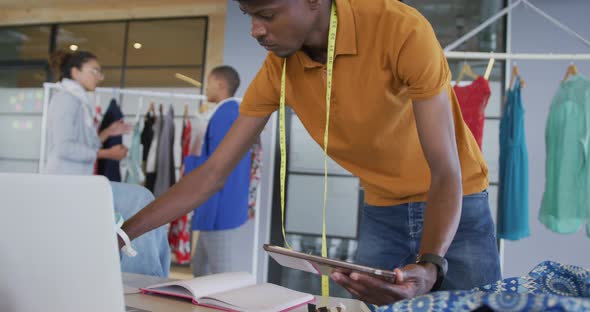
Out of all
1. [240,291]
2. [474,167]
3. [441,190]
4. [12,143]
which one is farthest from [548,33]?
[12,143]

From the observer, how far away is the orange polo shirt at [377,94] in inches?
49.4

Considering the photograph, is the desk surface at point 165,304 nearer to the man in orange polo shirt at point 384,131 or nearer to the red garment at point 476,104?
the man in orange polo shirt at point 384,131

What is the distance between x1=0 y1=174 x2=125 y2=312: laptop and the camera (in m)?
0.74

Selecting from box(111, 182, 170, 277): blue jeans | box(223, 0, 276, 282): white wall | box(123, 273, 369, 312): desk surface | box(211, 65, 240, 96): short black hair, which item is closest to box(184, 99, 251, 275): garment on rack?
box(211, 65, 240, 96): short black hair

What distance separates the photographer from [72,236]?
75 centimetres

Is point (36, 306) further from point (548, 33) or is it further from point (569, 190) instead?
point (548, 33)

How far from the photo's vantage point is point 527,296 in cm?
59

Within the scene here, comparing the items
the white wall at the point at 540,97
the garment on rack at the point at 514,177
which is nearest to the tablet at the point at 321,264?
the garment on rack at the point at 514,177

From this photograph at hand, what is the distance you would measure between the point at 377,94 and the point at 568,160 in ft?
7.20

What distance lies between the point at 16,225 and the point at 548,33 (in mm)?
4262

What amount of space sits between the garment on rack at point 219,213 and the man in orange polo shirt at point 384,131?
182 cm

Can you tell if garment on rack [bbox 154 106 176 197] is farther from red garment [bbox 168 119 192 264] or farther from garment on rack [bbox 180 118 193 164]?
red garment [bbox 168 119 192 264]

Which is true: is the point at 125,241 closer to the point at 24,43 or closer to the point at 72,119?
the point at 72,119

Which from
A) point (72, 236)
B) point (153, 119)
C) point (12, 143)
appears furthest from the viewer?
point (12, 143)
